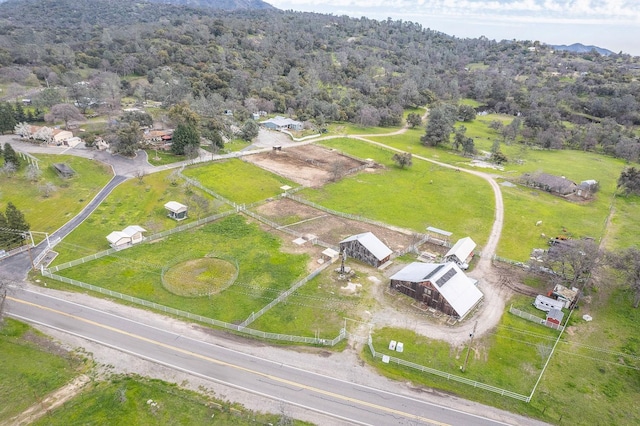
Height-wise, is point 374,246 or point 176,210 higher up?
point 374,246

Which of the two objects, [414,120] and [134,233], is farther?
[414,120]

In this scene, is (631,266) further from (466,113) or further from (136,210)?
(466,113)

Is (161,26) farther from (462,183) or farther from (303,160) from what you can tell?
(462,183)

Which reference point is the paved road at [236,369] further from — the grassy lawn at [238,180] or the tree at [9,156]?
the tree at [9,156]

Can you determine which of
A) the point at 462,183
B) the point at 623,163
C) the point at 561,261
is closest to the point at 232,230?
the point at 561,261

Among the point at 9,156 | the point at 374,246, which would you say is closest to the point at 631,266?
the point at 374,246

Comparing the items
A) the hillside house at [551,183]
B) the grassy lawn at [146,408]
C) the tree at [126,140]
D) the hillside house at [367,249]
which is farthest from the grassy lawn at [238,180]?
the hillside house at [551,183]

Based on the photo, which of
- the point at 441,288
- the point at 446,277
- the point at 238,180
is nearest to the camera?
the point at 441,288
